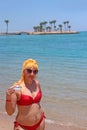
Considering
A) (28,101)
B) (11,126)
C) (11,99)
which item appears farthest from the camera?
(11,126)

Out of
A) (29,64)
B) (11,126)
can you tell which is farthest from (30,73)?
(11,126)

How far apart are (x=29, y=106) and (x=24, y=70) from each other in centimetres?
38

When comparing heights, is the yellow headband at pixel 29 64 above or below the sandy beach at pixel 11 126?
above

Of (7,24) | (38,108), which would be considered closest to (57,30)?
(7,24)

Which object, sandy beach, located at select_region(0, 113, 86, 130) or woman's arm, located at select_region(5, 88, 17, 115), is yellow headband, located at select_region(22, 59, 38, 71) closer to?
woman's arm, located at select_region(5, 88, 17, 115)

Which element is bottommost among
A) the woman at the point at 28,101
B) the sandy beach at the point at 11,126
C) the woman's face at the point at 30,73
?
the sandy beach at the point at 11,126

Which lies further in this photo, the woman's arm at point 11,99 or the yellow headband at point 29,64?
the yellow headband at point 29,64

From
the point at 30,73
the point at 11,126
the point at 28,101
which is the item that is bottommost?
the point at 11,126

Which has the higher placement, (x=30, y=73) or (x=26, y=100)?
(x=30, y=73)

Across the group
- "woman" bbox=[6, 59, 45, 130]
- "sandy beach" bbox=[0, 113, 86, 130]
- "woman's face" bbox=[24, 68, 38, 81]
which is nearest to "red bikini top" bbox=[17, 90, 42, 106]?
"woman" bbox=[6, 59, 45, 130]

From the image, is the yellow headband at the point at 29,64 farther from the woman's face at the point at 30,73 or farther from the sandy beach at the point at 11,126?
the sandy beach at the point at 11,126

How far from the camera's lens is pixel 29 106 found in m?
4.04

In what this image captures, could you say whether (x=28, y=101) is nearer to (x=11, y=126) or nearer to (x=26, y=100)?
(x=26, y=100)

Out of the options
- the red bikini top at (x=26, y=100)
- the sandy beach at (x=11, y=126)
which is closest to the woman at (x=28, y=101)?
the red bikini top at (x=26, y=100)
